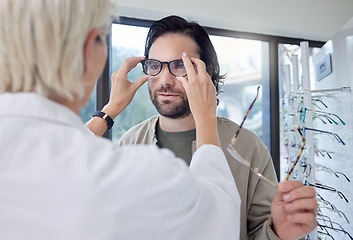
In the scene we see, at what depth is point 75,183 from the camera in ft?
1.59

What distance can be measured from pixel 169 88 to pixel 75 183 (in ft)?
3.03

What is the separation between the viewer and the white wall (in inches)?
99.3

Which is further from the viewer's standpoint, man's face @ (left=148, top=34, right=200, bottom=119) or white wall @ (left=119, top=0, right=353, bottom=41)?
white wall @ (left=119, top=0, right=353, bottom=41)

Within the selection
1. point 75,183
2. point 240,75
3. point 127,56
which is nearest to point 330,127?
point 240,75

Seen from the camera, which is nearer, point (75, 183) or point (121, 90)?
point (75, 183)

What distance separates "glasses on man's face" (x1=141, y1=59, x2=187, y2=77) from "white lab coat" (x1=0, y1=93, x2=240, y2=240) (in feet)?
2.68

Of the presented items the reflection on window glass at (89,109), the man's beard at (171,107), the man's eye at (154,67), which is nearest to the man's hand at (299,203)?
the man's beard at (171,107)

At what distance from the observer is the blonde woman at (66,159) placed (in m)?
0.49

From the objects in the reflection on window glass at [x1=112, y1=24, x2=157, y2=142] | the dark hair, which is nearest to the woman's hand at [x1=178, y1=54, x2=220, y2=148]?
the dark hair

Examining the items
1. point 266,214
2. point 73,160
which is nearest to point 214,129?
point 73,160

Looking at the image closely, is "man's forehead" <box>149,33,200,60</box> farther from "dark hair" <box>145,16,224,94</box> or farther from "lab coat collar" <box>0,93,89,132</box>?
"lab coat collar" <box>0,93,89,132</box>

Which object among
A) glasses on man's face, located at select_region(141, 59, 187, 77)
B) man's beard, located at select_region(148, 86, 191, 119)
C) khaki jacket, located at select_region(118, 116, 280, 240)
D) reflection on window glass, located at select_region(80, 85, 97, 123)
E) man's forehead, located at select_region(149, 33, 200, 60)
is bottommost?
khaki jacket, located at select_region(118, 116, 280, 240)

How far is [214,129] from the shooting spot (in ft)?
2.69

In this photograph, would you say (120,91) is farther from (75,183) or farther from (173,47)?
(75,183)
